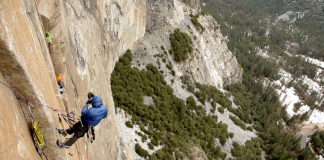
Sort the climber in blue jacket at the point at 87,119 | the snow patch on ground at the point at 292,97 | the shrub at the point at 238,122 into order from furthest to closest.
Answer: the snow patch on ground at the point at 292,97 → the shrub at the point at 238,122 → the climber in blue jacket at the point at 87,119

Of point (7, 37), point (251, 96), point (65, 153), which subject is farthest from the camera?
point (251, 96)

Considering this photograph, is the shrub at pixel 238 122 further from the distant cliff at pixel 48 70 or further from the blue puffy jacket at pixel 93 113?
the blue puffy jacket at pixel 93 113

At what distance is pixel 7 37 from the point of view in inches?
221

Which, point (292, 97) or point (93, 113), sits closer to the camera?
point (93, 113)

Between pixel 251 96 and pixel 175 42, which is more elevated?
pixel 175 42

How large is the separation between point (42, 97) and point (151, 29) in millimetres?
34822

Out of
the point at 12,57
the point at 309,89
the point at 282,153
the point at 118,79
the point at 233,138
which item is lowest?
the point at 309,89

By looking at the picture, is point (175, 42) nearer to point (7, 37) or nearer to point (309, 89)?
point (7, 37)

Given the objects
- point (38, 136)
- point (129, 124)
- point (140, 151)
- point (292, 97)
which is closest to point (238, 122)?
point (129, 124)

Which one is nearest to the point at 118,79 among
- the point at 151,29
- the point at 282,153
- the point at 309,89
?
the point at 151,29

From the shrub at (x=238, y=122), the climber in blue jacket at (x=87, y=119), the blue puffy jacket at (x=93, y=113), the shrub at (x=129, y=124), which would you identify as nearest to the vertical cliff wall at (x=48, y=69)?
the climber in blue jacket at (x=87, y=119)

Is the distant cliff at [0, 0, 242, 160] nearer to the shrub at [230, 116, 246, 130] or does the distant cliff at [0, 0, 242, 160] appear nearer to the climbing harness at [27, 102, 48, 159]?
the climbing harness at [27, 102, 48, 159]

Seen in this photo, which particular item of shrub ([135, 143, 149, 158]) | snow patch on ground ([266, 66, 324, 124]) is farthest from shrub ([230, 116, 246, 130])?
snow patch on ground ([266, 66, 324, 124])

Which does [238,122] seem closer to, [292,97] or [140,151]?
[140,151]
